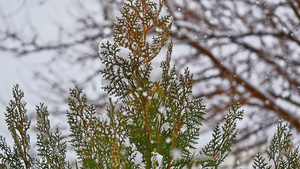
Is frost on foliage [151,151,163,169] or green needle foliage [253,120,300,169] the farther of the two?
green needle foliage [253,120,300,169]

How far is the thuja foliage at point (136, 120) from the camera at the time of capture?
0.38 metres

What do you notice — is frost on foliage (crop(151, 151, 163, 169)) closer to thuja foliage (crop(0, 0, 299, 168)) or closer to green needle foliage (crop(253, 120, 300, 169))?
thuja foliage (crop(0, 0, 299, 168))

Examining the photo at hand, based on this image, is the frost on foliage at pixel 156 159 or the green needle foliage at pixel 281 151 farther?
the green needle foliage at pixel 281 151

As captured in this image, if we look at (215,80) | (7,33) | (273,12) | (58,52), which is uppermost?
(7,33)

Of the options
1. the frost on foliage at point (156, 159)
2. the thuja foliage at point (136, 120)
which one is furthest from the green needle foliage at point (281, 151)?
the frost on foliage at point (156, 159)

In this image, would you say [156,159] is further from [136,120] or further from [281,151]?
[281,151]

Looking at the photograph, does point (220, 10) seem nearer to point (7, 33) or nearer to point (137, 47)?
point (7, 33)

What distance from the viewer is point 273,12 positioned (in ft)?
8.73

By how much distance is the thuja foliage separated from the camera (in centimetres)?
38

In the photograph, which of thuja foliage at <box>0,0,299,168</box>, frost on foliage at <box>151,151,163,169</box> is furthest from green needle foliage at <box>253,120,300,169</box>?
frost on foliage at <box>151,151,163,169</box>

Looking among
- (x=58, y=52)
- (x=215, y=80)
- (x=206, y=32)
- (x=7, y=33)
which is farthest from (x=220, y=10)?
(x=7, y=33)

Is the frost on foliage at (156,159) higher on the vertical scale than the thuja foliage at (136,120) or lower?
lower

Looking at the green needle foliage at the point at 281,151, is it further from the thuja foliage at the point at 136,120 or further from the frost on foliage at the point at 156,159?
the frost on foliage at the point at 156,159

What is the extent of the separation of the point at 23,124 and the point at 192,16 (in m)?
2.43
